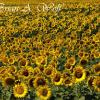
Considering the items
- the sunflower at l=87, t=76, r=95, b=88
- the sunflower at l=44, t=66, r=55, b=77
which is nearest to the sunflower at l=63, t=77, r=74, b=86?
the sunflower at l=87, t=76, r=95, b=88

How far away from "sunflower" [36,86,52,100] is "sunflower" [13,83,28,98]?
7.4 inches

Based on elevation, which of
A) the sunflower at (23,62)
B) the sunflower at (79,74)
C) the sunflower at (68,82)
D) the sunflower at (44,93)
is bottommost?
the sunflower at (23,62)

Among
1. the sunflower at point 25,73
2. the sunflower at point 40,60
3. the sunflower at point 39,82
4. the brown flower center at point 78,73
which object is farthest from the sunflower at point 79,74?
the sunflower at point 40,60

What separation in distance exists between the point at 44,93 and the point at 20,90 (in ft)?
1.18

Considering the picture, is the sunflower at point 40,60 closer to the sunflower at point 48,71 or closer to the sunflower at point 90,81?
the sunflower at point 48,71

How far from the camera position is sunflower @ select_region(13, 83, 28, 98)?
548 cm

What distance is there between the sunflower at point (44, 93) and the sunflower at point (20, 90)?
19 cm

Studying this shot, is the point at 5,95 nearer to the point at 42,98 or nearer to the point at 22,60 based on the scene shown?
the point at 42,98

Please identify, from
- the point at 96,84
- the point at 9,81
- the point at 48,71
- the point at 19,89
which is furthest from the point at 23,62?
the point at 96,84

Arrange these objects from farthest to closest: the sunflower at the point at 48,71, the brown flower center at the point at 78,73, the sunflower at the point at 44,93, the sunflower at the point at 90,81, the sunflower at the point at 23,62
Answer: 1. the sunflower at the point at 23,62
2. the sunflower at the point at 48,71
3. the brown flower center at the point at 78,73
4. the sunflower at the point at 90,81
5. the sunflower at the point at 44,93

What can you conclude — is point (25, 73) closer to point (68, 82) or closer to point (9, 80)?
point (9, 80)

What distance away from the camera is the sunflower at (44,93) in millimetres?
5305

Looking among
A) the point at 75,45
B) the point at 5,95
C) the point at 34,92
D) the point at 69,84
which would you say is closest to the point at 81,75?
the point at 69,84

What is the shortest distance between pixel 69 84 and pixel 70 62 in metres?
1.11
